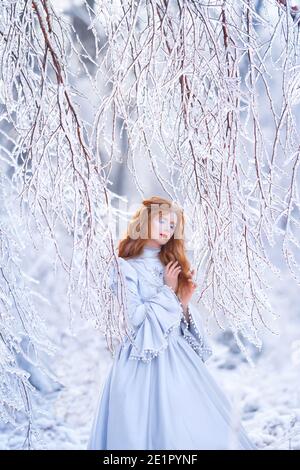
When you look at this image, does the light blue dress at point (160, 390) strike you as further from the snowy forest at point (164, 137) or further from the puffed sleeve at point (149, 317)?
the snowy forest at point (164, 137)

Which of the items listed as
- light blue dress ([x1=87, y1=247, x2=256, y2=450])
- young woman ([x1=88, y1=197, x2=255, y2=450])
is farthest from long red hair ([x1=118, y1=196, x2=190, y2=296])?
light blue dress ([x1=87, y1=247, x2=256, y2=450])

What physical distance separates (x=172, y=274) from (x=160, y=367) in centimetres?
39

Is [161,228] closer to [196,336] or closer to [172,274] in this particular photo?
[172,274]

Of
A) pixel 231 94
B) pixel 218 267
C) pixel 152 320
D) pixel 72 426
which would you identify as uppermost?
pixel 231 94

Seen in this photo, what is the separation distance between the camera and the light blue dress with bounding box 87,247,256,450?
2006 mm

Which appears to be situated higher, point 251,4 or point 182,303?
point 251,4

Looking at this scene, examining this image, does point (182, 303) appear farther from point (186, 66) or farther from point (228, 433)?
point (186, 66)

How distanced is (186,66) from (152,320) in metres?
0.94

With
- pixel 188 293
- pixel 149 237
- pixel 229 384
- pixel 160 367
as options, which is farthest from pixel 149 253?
pixel 229 384

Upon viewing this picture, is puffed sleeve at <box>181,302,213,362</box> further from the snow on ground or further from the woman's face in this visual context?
the snow on ground

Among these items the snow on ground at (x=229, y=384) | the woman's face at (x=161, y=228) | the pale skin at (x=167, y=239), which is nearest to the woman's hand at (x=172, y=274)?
the pale skin at (x=167, y=239)

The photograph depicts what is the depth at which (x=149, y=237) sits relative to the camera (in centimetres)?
246
